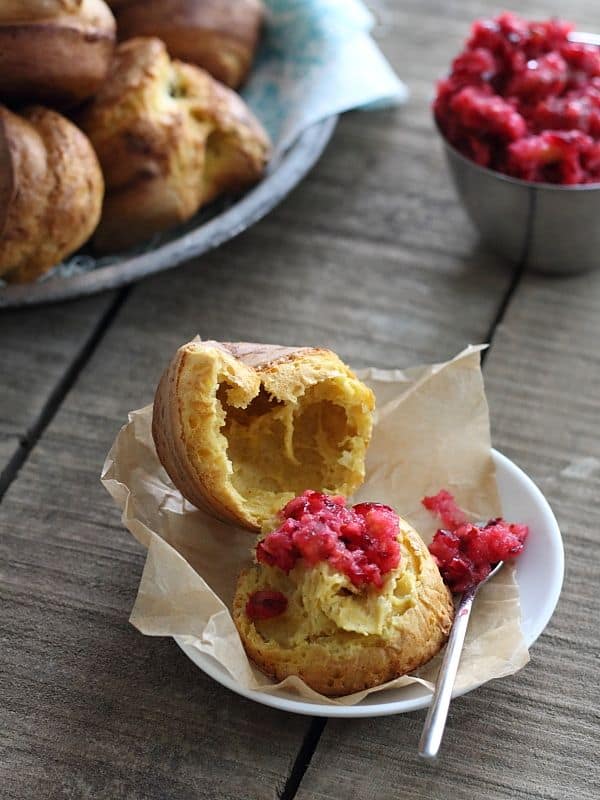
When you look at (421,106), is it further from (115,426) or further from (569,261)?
(115,426)

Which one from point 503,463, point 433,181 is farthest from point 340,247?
point 503,463

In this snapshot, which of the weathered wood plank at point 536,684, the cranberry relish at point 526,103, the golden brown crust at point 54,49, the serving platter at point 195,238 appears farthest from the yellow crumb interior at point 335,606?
the golden brown crust at point 54,49

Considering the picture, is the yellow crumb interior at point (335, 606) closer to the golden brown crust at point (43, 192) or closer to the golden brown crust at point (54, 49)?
the golden brown crust at point (43, 192)

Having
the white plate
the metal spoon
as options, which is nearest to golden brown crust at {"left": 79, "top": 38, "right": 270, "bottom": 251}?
the white plate

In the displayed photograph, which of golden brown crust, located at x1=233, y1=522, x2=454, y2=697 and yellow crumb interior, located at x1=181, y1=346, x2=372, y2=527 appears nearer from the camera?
golden brown crust, located at x1=233, y1=522, x2=454, y2=697

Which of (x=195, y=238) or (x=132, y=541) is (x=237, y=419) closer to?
(x=132, y=541)

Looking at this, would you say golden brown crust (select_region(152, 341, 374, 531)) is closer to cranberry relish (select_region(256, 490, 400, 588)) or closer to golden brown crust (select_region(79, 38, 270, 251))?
cranberry relish (select_region(256, 490, 400, 588))

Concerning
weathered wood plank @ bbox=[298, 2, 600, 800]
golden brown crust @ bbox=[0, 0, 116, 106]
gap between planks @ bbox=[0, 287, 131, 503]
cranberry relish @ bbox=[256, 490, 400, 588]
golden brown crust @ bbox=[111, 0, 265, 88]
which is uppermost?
golden brown crust @ bbox=[0, 0, 116, 106]
